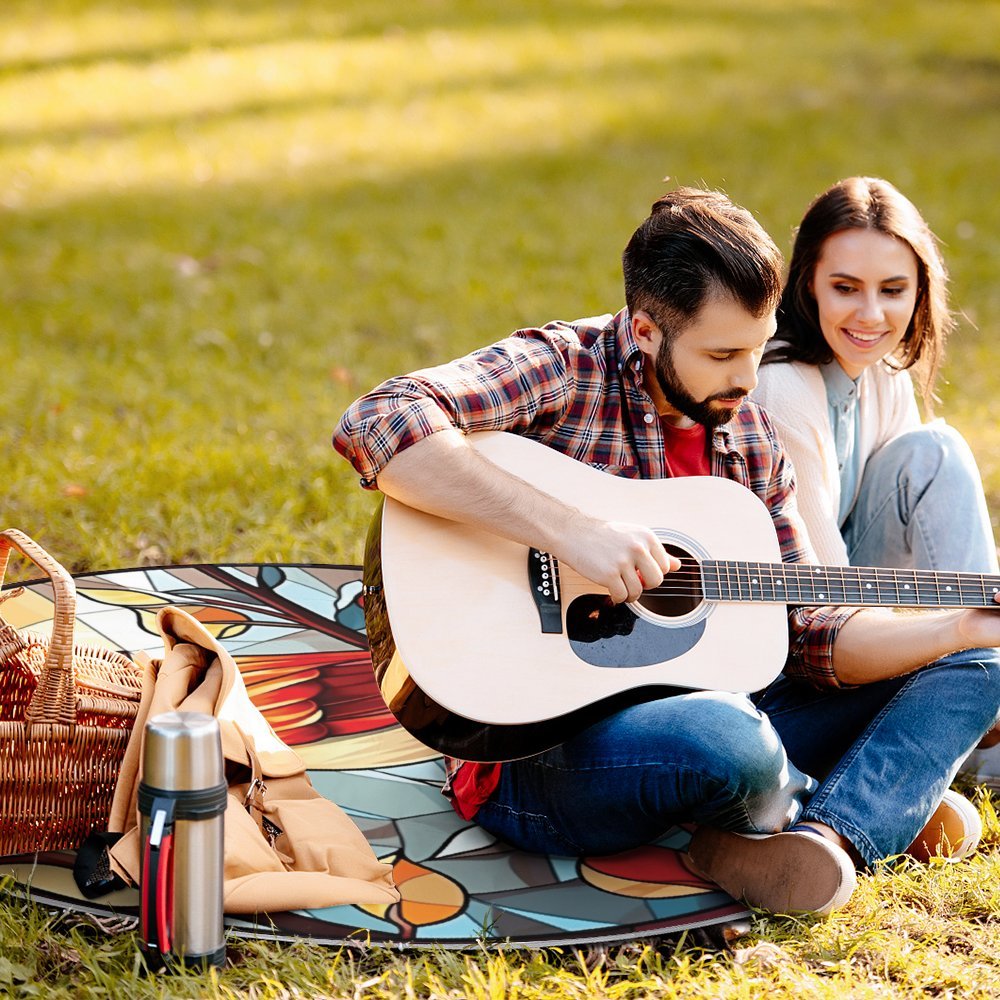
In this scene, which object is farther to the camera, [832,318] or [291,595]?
[291,595]

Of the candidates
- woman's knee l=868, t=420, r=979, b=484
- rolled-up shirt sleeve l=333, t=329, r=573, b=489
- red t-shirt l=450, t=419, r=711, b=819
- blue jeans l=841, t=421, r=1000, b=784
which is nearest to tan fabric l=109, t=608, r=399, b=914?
red t-shirt l=450, t=419, r=711, b=819

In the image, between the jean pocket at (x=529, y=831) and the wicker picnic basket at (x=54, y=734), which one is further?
the jean pocket at (x=529, y=831)

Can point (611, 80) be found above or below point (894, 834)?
above

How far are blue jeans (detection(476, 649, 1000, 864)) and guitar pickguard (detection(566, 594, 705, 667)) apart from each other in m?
0.09

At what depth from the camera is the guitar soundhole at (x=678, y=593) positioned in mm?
2664

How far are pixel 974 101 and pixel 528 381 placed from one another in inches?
349

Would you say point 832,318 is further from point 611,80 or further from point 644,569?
point 611,80

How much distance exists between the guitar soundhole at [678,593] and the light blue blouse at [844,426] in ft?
2.64

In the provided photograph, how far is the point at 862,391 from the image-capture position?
136 inches

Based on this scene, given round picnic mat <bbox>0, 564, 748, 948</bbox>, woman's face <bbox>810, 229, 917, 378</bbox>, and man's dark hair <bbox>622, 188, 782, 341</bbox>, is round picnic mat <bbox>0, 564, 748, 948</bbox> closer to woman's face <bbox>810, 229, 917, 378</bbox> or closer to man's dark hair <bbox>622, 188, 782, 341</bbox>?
man's dark hair <bbox>622, 188, 782, 341</bbox>

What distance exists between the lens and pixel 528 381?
2697 mm

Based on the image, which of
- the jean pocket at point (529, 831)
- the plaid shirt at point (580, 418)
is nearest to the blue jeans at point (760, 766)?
the jean pocket at point (529, 831)

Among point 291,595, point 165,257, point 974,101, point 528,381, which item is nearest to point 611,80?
point 974,101

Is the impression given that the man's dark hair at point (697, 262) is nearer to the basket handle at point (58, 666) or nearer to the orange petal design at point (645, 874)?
the orange petal design at point (645, 874)
